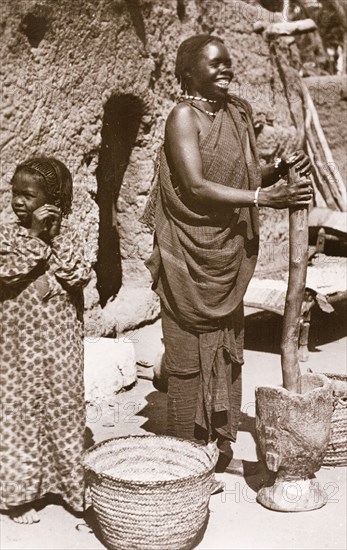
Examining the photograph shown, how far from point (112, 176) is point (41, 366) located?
3641 mm

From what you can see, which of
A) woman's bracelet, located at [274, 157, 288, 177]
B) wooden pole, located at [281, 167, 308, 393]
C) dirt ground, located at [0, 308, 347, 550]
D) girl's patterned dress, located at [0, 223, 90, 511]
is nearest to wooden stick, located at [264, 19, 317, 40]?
dirt ground, located at [0, 308, 347, 550]

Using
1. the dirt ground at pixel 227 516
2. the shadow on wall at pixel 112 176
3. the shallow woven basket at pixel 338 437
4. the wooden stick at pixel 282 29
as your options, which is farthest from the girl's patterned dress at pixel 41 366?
the wooden stick at pixel 282 29

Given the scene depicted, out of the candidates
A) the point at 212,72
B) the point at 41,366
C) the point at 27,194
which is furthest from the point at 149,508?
the point at 212,72

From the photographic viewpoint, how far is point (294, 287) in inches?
140

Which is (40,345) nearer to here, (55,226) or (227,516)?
(55,226)

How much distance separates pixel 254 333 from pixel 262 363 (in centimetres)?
100

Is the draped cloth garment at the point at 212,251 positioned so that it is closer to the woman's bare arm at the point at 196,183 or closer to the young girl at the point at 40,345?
the woman's bare arm at the point at 196,183

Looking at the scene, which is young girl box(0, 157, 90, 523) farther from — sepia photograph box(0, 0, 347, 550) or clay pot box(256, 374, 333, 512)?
clay pot box(256, 374, 333, 512)

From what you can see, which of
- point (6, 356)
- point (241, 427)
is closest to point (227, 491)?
point (241, 427)

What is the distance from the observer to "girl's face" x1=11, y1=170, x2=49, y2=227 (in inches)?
128

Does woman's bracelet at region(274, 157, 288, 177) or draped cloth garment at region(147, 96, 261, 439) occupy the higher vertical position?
woman's bracelet at region(274, 157, 288, 177)

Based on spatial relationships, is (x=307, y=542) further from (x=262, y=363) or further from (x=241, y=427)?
(x=262, y=363)

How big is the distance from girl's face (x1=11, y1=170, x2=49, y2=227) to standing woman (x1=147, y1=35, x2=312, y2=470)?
64 cm

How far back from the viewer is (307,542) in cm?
326
